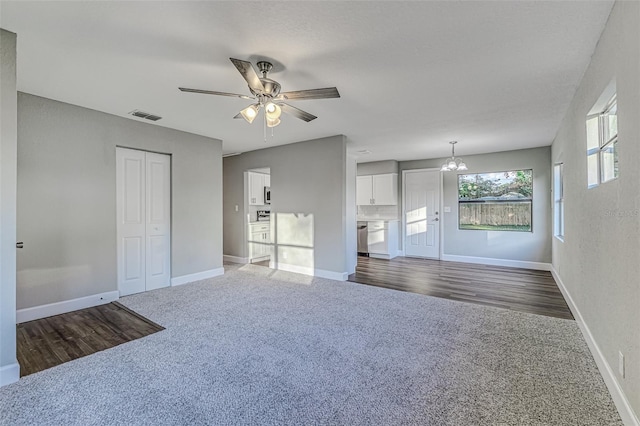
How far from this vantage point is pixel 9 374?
204 centimetres

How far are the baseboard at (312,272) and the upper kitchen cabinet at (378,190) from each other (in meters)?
3.01

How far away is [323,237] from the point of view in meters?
5.07

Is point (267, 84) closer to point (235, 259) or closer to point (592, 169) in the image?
point (592, 169)

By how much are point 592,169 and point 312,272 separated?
3.95 meters

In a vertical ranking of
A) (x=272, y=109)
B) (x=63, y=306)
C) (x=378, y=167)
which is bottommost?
(x=63, y=306)

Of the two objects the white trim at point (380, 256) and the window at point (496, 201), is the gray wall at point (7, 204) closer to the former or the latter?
the white trim at point (380, 256)

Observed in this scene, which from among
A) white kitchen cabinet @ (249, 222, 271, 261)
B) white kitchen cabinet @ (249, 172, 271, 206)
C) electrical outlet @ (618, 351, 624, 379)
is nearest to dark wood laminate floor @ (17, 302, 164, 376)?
white kitchen cabinet @ (249, 222, 271, 261)

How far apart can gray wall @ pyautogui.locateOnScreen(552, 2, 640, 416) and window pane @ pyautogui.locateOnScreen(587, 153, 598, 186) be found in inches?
3.5

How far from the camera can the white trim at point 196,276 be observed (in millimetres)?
4598

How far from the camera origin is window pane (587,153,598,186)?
244 centimetres

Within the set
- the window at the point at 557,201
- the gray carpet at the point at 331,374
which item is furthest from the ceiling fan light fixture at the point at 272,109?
the window at the point at 557,201

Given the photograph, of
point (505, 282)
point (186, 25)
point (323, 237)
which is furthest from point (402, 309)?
point (186, 25)

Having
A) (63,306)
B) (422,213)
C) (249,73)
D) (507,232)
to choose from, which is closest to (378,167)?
(422,213)

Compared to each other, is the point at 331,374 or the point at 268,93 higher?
the point at 268,93
